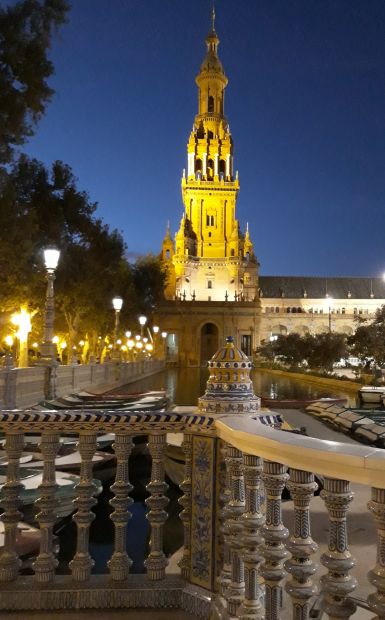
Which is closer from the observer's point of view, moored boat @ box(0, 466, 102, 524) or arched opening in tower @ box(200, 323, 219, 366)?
moored boat @ box(0, 466, 102, 524)

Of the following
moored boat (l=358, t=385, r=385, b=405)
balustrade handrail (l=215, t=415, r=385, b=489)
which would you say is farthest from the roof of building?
balustrade handrail (l=215, t=415, r=385, b=489)

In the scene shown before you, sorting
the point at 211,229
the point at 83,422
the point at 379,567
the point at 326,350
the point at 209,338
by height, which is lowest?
the point at 379,567

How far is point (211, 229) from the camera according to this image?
87.5 metres

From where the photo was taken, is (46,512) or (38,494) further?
(38,494)

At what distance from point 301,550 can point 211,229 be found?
284 ft

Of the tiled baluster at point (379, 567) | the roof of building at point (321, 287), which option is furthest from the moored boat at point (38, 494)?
the roof of building at point (321, 287)

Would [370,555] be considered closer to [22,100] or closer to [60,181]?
[22,100]

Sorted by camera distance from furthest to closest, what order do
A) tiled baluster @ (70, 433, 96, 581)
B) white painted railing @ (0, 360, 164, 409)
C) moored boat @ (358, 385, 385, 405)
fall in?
moored boat @ (358, 385, 385, 405), white painted railing @ (0, 360, 164, 409), tiled baluster @ (70, 433, 96, 581)

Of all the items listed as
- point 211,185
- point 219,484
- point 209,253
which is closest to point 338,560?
point 219,484

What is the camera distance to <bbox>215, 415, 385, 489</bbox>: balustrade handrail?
1953 mm

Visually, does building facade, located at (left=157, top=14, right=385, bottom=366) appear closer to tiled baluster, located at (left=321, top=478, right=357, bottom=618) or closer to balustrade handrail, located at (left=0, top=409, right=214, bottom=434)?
balustrade handrail, located at (left=0, top=409, right=214, bottom=434)

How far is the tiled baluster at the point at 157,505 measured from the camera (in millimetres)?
3525

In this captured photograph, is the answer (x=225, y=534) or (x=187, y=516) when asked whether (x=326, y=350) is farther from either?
(x=225, y=534)

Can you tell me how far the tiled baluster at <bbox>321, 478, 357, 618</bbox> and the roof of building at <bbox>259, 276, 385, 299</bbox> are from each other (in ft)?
331
